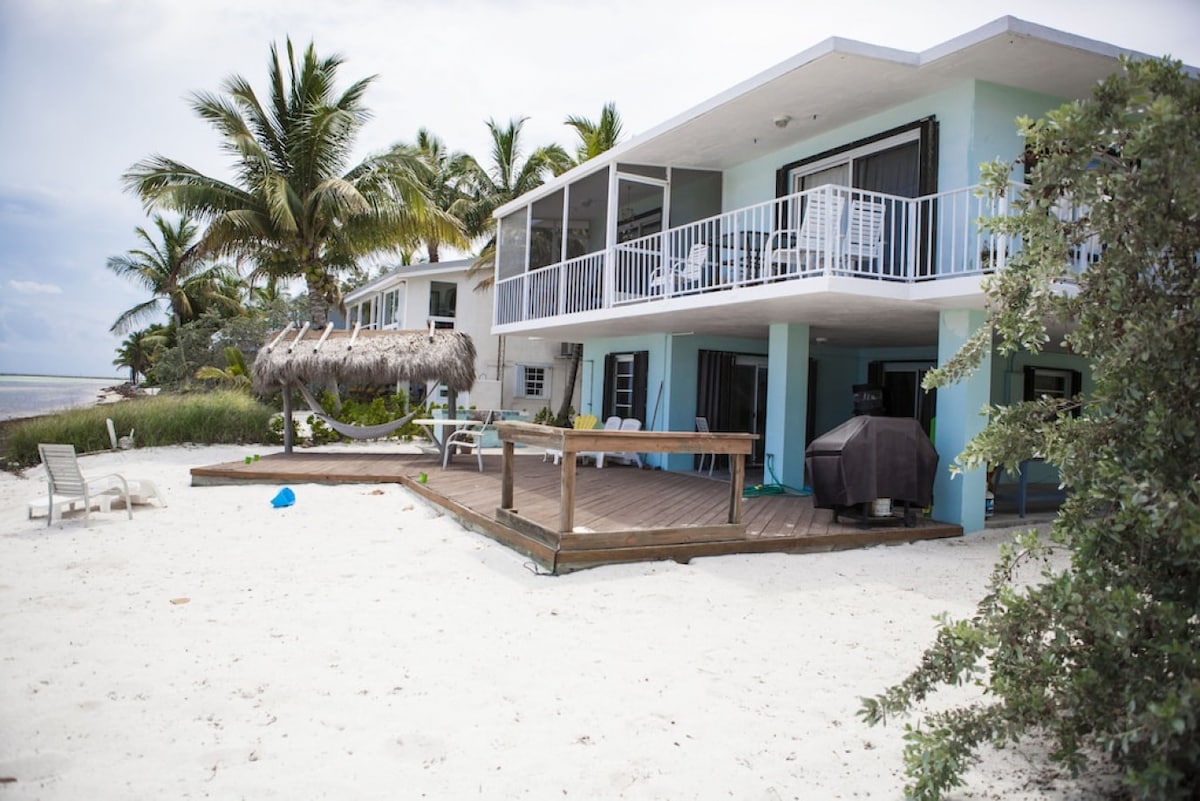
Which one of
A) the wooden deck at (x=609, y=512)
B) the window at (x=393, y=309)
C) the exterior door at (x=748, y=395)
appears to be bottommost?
the wooden deck at (x=609, y=512)

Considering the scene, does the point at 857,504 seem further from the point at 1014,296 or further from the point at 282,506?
the point at 282,506

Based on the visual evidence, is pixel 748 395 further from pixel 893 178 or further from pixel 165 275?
pixel 165 275

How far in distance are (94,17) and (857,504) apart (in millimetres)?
7860

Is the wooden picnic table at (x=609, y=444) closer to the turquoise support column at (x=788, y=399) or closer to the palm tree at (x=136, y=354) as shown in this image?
the turquoise support column at (x=788, y=399)

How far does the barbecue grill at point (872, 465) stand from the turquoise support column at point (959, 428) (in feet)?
2.41

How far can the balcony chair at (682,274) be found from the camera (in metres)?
10.3

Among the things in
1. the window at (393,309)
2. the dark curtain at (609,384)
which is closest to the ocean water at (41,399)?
the window at (393,309)

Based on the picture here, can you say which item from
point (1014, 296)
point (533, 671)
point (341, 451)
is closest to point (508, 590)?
point (533, 671)

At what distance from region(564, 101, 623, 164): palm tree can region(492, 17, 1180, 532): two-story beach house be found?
17.6 ft

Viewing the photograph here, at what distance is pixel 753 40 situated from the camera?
435 inches

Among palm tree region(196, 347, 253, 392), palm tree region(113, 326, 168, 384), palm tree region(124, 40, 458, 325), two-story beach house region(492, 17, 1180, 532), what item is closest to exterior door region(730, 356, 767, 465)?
two-story beach house region(492, 17, 1180, 532)

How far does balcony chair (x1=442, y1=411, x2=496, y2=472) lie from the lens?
12.0 m

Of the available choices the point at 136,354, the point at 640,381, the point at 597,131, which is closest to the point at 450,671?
the point at 640,381

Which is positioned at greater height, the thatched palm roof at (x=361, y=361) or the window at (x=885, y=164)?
the window at (x=885, y=164)
